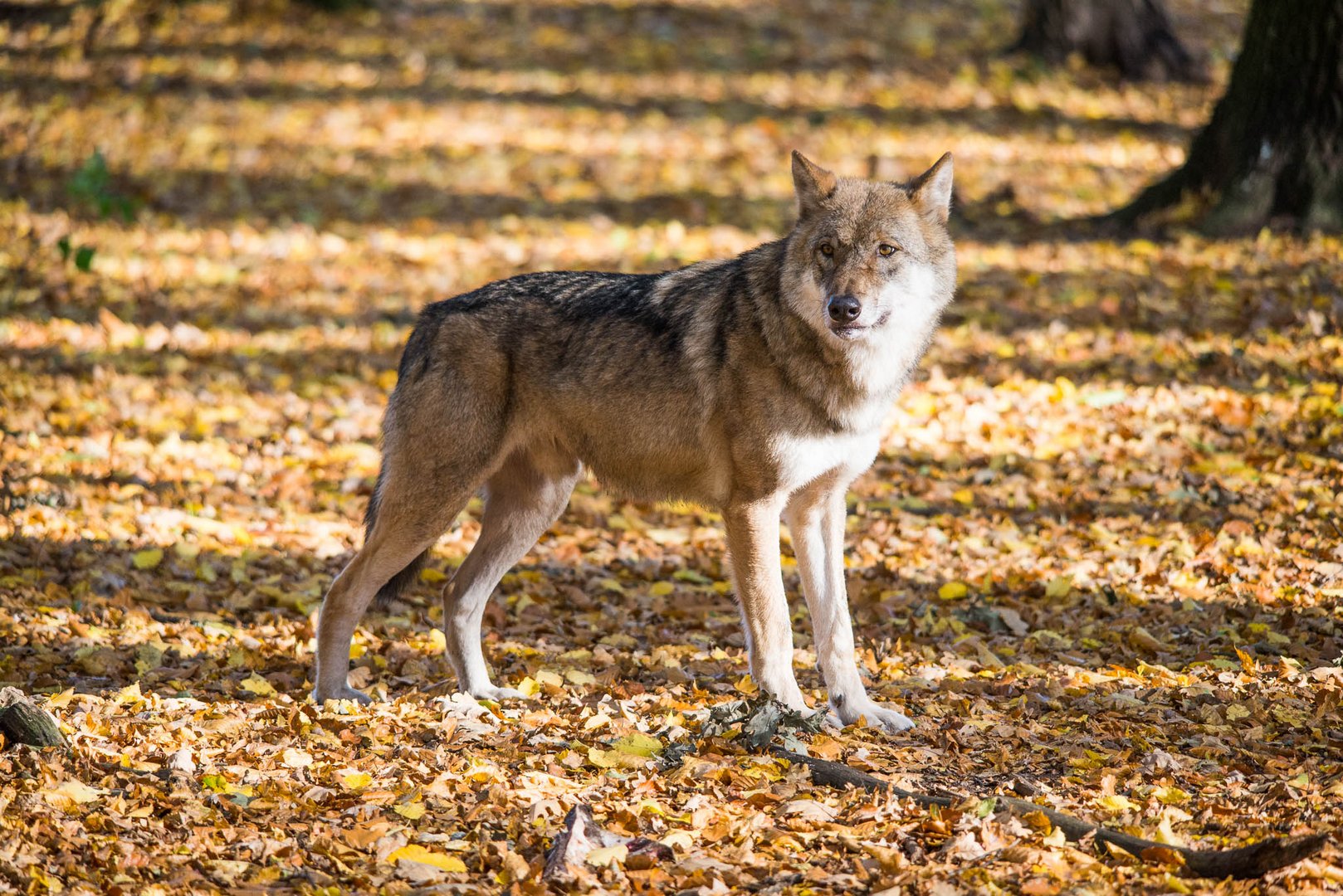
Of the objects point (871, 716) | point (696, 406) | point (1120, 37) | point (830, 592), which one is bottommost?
point (871, 716)

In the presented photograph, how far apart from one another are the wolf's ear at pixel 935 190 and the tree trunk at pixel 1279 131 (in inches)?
237

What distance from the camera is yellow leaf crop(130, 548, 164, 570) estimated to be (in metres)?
7.16

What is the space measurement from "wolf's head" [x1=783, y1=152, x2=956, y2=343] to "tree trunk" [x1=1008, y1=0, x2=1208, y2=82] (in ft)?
37.8

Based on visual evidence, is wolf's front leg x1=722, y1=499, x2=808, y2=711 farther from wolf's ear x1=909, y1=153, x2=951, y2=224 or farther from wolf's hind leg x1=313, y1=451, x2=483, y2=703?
wolf's ear x1=909, y1=153, x2=951, y2=224

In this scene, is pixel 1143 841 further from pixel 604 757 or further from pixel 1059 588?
pixel 1059 588

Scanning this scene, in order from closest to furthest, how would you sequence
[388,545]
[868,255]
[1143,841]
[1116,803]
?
[1143,841], [1116,803], [868,255], [388,545]

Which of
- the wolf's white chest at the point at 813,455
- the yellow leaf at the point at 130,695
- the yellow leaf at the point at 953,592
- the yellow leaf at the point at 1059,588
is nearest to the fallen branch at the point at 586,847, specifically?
the wolf's white chest at the point at 813,455

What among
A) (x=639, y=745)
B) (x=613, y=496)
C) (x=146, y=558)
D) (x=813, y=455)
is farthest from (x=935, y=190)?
(x=146, y=558)

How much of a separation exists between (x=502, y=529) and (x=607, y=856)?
8.04 ft

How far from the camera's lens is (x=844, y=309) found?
5.28 meters

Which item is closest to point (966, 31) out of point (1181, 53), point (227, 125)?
point (1181, 53)

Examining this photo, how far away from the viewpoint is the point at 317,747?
5133 mm

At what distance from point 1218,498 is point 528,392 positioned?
4.45 metres

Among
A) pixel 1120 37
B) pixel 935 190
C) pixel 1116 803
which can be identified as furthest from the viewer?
pixel 1120 37
